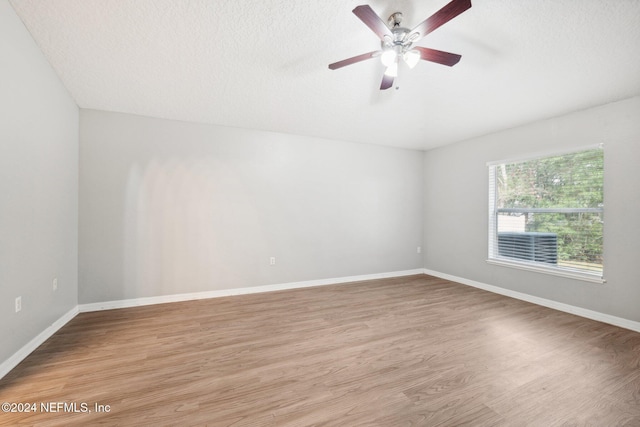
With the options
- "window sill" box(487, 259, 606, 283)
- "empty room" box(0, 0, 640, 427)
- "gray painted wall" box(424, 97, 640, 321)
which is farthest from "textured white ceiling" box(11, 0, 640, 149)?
"window sill" box(487, 259, 606, 283)

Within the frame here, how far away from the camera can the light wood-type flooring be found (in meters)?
1.50

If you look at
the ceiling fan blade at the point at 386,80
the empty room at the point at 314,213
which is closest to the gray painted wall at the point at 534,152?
the empty room at the point at 314,213

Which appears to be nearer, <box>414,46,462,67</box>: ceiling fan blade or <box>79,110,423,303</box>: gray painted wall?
<box>414,46,462,67</box>: ceiling fan blade

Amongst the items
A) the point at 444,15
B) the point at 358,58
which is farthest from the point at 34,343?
the point at 444,15

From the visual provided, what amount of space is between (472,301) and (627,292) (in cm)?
147

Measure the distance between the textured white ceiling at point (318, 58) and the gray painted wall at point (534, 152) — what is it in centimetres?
29

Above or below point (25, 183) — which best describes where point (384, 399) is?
below

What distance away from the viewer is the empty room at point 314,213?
1672 mm

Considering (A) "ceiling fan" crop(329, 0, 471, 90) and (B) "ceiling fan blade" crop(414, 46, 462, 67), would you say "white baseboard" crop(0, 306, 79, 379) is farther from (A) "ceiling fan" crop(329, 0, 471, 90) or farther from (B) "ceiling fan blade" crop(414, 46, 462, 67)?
(B) "ceiling fan blade" crop(414, 46, 462, 67)

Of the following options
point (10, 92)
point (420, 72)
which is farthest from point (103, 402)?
point (420, 72)

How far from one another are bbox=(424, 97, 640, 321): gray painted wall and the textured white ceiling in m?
0.29

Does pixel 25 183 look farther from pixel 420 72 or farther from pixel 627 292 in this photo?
pixel 627 292

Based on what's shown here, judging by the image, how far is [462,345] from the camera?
2.30 metres

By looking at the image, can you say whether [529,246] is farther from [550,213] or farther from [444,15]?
[444,15]
